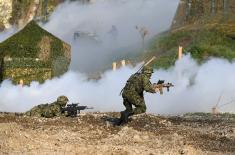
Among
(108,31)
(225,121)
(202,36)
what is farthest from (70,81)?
(108,31)

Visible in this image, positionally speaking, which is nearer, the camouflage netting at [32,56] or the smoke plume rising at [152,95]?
the smoke plume rising at [152,95]

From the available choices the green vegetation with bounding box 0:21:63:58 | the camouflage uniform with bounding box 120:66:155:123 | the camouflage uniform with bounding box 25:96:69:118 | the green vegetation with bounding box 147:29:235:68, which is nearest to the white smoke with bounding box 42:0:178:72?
the green vegetation with bounding box 147:29:235:68

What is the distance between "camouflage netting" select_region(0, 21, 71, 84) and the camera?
115 feet

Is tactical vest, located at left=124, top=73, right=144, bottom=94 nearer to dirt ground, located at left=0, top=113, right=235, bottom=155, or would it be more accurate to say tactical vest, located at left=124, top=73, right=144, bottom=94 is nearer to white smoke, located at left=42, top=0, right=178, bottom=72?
dirt ground, located at left=0, top=113, right=235, bottom=155

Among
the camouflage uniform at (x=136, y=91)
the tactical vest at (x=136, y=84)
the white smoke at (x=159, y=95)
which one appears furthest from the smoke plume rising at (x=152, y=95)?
the tactical vest at (x=136, y=84)

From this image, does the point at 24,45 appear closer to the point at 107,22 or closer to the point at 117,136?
the point at 117,136

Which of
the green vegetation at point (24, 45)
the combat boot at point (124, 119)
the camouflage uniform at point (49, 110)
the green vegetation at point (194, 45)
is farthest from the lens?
the green vegetation at point (24, 45)

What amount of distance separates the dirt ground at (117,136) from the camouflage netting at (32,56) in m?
15.8

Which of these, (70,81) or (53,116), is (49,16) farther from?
(53,116)

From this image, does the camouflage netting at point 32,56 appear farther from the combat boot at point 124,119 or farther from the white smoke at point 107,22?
the white smoke at point 107,22

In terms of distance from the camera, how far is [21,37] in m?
38.6

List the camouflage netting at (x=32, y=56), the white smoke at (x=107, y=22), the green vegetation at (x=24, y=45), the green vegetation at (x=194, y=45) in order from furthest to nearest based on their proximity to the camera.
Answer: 1. the white smoke at (x=107, y=22)
2. the green vegetation at (x=24, y=45)
3. the green vegetation at (x=194, y=45)
4. the camouflage netting at (x=32, y=56)

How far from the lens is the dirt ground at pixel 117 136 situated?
42.6 feet

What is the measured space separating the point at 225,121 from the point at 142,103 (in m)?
2.79
